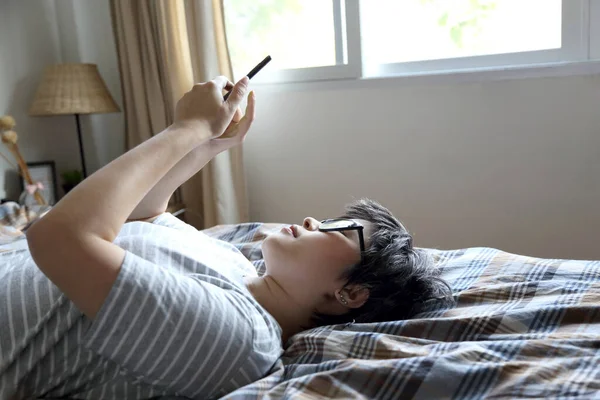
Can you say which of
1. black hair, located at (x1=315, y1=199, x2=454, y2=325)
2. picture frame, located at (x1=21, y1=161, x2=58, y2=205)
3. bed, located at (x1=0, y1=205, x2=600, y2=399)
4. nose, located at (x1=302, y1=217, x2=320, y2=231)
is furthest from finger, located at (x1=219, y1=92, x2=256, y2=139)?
picture frame, located at (x1=21, y1=161, x2=58, y2=205)

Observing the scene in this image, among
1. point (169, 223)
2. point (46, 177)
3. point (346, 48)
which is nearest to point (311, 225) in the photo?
point (169, 223)

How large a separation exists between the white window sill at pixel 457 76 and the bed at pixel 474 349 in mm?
1026

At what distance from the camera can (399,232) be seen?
1162mm

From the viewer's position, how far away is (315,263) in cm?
110

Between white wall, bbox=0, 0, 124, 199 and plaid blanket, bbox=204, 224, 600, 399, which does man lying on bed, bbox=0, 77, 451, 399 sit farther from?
white wall, bbox=0, 0, 124, 199

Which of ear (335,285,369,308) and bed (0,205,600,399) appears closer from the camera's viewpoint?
bed (0,205,600,399)

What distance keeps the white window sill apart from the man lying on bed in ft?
4.07

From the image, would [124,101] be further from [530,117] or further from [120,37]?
[530,117]

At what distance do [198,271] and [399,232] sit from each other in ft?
1.31

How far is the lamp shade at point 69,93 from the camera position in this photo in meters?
2.58

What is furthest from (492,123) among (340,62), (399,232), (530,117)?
(399,232)

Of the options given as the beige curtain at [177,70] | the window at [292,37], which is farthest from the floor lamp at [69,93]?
the window at [292,37]

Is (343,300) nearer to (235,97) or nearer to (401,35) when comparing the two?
(235,97)

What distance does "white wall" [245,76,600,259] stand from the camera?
83.5 inches
